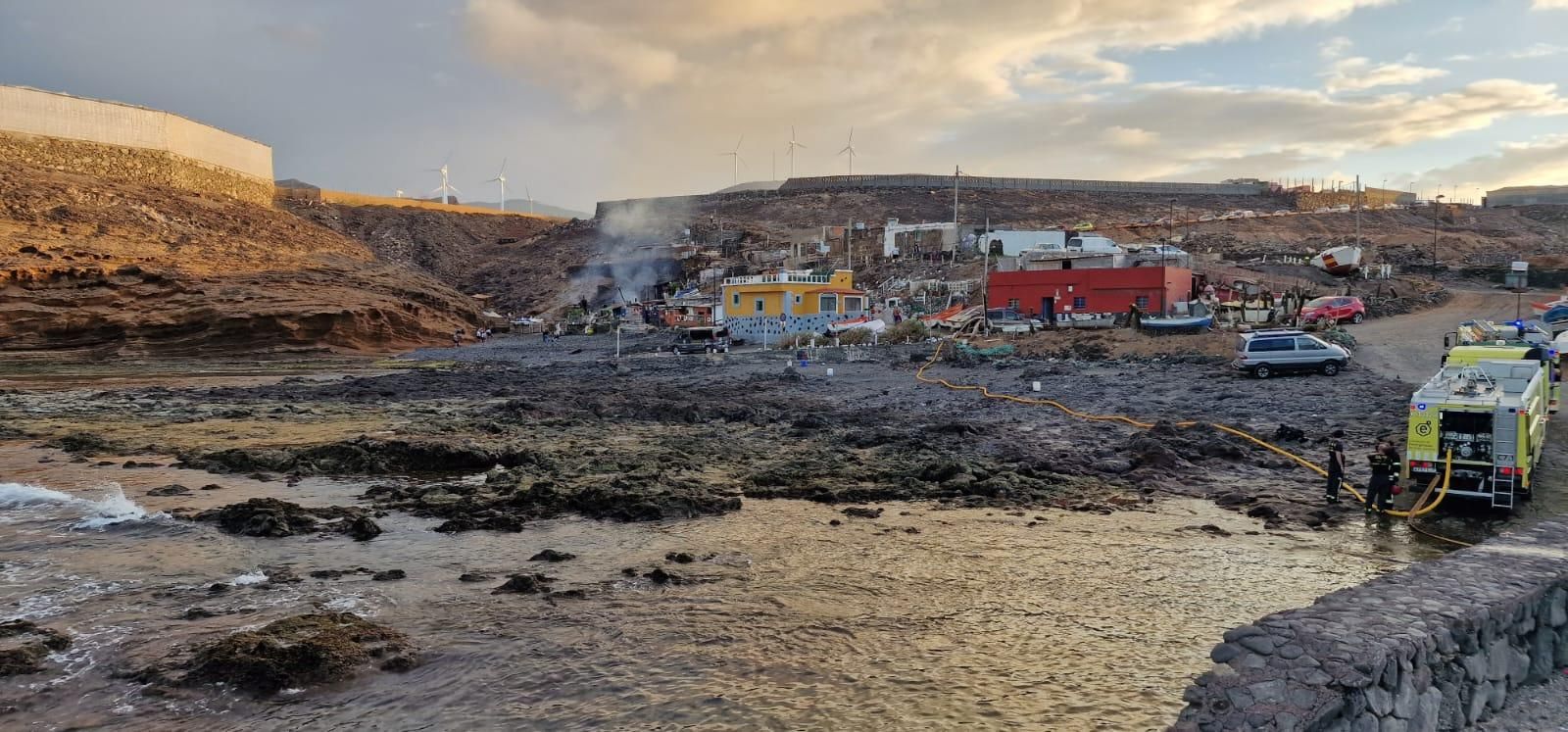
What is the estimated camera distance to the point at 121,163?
69.5m

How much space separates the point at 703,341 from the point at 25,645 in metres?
41.7

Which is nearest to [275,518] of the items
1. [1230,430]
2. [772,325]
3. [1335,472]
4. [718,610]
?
[718,610]

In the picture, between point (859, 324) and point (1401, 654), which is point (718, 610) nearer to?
point (1401, 654)

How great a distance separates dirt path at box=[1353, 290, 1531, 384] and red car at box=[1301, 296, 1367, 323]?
624mm

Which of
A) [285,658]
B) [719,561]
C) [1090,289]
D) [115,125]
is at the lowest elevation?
[719,561]

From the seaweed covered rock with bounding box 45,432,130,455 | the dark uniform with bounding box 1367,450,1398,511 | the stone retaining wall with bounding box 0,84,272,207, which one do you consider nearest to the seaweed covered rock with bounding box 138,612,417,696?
the dark uniform with bounding box 1367,450,1398,511

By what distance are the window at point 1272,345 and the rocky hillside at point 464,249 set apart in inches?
2572

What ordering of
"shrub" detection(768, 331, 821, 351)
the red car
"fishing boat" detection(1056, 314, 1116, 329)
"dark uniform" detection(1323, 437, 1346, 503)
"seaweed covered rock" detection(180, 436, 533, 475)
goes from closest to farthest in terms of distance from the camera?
"dark uniform" detection(1323, 437, 1346, 503) → "seaweed covered rock" detection(180, 436, 533, 475) → the red car → "fishing boat" detection(1056, 314, 1116, 329) → "shrub" detection(768, 331, 821, 351)

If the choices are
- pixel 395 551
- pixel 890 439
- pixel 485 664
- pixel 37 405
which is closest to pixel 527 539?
pixel 395 551

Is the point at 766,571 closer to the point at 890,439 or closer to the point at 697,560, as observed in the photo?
the point at 697,560

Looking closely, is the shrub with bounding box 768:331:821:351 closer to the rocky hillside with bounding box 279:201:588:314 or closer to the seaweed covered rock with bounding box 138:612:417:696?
the seaweed covered rock with bounding box 138:612:417:696

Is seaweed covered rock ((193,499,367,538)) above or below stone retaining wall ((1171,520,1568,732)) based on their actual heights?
below

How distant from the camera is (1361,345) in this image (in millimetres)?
32031

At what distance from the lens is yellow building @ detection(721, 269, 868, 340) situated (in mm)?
50812
